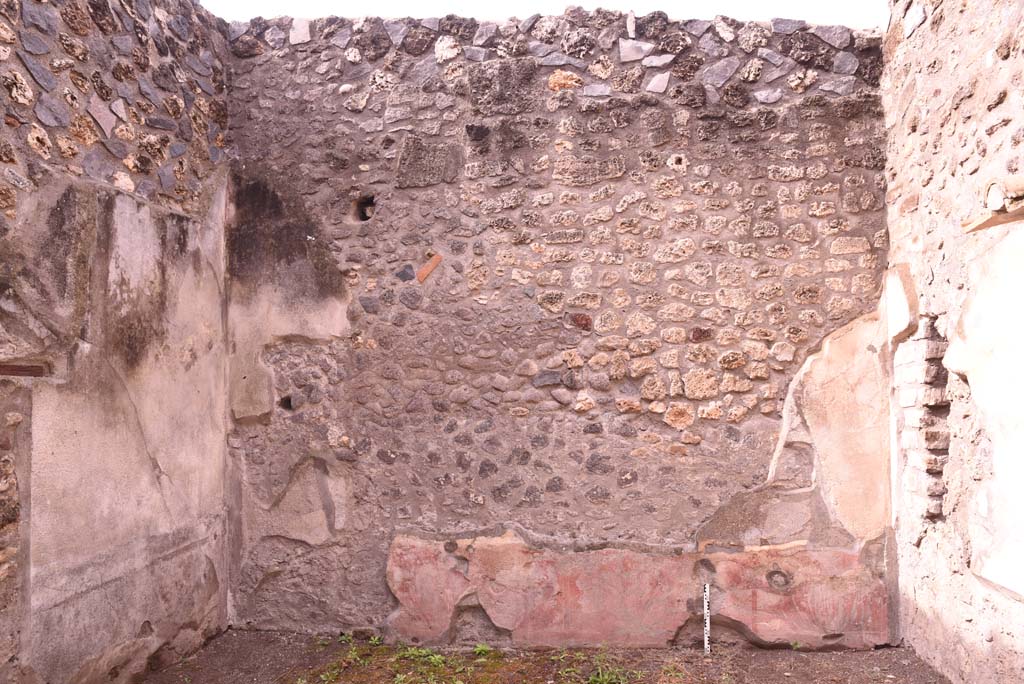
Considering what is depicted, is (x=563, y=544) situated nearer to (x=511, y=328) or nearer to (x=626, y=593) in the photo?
(x=626, y=593)

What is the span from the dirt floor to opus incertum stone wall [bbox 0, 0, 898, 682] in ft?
0.36

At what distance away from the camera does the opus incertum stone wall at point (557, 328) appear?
12.0 ft

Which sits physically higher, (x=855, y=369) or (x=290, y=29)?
(x=290, y=29)

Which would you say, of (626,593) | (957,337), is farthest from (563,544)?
(957,337)

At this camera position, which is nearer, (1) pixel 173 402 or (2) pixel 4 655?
(2) pixel 4 655

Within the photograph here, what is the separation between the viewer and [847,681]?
326cm

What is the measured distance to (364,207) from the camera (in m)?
4.01

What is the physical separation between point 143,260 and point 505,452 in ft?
6.23

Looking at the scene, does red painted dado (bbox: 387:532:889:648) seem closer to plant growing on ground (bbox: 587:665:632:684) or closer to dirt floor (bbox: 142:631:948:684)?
dirt floor (bbox: 142:631:948:684)

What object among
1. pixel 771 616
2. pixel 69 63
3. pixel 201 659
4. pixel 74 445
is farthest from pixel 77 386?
pixel 771 616

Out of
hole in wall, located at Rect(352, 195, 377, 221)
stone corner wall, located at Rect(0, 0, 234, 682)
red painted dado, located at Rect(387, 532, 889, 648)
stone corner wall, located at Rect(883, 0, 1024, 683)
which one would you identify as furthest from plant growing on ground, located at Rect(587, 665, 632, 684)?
hole in wall, located at Rect(352, 195, 377, 221)

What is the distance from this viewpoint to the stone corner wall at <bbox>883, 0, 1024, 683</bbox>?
2.63m

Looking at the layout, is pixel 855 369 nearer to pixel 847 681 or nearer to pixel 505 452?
pixel 847 681

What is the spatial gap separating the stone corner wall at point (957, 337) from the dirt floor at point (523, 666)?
1.18ft
